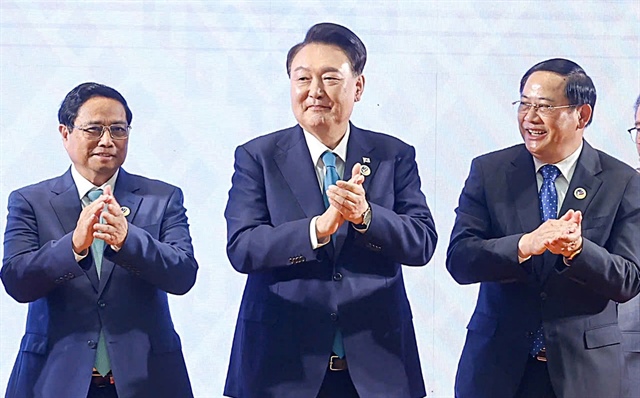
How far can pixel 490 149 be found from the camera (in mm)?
3701

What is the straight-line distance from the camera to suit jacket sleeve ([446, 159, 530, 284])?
2.90 m

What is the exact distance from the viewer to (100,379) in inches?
117

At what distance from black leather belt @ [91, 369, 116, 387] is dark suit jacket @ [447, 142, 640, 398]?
3.51 ft

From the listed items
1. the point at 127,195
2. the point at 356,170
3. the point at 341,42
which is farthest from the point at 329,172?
the point at 127,195

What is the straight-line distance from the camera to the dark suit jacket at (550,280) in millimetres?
2898

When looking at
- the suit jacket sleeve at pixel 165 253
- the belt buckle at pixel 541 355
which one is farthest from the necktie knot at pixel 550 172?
the suit jacket sleeve at pixel 165 253

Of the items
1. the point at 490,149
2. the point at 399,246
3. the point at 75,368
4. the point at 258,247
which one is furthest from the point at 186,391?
the point at 490,149

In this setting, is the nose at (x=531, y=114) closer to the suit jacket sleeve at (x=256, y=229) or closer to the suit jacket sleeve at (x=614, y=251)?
the suit jacket sleeve at (x=614, y=251)

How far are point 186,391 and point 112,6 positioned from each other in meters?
1.49

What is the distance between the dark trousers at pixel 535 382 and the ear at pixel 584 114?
29.9 inches

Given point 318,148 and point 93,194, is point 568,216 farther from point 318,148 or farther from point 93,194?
point 93,194

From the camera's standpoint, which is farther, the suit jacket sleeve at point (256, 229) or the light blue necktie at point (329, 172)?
the light blue necktie at point (329, 172)

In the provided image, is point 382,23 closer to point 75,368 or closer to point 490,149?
point 490,149

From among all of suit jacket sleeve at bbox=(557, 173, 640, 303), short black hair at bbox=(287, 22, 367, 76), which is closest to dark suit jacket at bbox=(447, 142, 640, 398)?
suit jacket sleeve at bbox=(557, 173, 640, 303)
